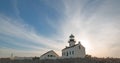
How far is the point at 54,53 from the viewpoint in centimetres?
4709

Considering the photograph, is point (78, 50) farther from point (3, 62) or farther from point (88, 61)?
point (3, 62)

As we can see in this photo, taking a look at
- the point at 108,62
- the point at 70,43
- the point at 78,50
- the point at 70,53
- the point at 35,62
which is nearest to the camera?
the point at 108,62

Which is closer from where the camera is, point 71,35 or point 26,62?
point 26,62

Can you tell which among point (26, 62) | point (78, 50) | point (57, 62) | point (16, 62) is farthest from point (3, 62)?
point (78, 50)

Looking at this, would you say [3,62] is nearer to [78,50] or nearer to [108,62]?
[108,62]

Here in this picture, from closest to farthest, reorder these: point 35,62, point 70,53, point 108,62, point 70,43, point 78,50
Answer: point 108,62
point 35,62
point 78,50
point 70,53
point 70,43

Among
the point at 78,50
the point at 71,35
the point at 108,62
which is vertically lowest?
the point at 108,62

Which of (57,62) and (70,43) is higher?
(70,43)

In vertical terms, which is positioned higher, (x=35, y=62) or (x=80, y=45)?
(x=80, y=45)

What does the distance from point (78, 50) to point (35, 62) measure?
18286mm

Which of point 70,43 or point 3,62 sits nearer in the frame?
point 3,62

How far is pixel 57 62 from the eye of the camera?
2703 cm

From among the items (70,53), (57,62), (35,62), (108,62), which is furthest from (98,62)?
(70,53)

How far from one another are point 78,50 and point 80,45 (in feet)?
4.68
